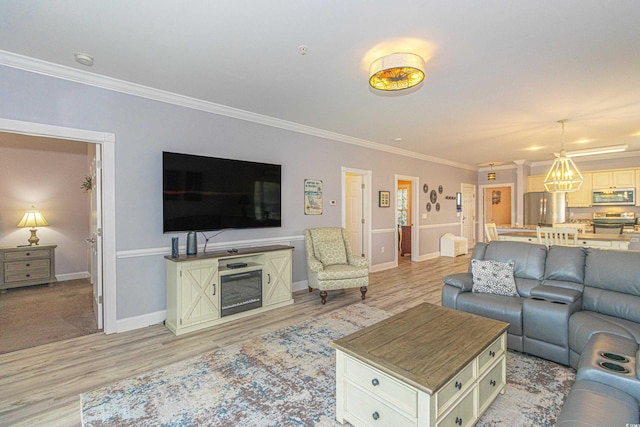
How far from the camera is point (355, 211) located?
6406mm

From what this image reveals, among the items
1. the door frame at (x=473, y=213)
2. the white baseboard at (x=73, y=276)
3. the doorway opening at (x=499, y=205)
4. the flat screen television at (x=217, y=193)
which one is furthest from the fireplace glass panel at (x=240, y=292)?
the doorway opening at (x=499, y=205)

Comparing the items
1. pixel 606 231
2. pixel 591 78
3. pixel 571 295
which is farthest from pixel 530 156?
pixel 571 295

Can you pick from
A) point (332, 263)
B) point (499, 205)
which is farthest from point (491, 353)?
point (499, 205)

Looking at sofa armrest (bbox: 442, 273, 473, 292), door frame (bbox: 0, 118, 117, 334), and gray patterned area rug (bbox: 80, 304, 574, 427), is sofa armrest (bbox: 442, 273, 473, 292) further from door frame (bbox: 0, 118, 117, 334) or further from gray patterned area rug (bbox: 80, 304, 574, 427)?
door frame (bbox: 0, 118, 117, 334)

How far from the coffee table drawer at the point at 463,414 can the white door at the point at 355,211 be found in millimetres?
4427

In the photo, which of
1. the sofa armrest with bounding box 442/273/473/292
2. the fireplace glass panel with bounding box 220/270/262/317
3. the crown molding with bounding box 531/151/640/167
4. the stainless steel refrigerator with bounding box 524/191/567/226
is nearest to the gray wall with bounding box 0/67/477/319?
the fireplace glass panel with bounding box 220/270/262/317

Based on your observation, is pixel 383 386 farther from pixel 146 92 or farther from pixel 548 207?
pixel 548 207

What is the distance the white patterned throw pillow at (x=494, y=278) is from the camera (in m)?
3.04

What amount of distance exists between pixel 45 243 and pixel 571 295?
7.80 m

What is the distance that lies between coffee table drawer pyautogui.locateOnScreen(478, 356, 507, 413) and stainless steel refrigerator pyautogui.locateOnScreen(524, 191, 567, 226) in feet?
22.9

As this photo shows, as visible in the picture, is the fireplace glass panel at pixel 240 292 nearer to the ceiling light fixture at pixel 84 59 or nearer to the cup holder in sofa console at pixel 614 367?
the ceiling light fixture at pixel 84 59

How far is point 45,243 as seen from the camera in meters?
5.47

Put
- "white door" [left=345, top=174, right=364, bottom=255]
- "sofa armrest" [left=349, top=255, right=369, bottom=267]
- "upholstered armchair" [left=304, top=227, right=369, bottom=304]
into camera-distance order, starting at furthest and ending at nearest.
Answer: "white door" [left=345, top=174, right=364, bottom=255] < "sofa armrest" [left=349, top=255, right=369, bottom=267] < "upholstered armchair" [left=304, top=227, right=369, bottom=304]

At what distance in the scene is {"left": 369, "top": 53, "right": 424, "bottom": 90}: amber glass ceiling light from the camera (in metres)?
2.52
